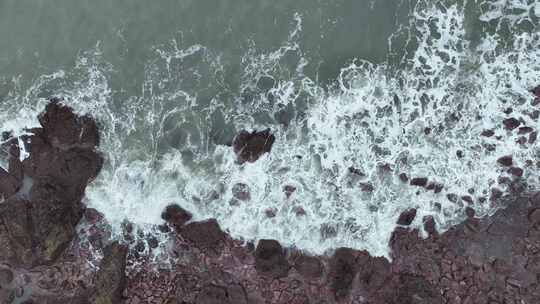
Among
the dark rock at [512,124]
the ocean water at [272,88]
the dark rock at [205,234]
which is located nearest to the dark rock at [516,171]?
the ocean water at [272,88]

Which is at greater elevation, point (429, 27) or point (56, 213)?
point (429, 27)

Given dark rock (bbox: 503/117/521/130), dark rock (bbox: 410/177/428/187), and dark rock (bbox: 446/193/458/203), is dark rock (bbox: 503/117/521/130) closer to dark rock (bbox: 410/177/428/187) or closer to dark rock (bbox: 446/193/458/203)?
dark rock (bbox: 446/193/458/203)

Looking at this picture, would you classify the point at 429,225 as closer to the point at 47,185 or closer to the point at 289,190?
the point at 289,190

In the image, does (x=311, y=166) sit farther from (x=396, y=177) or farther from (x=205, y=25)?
(x=205, y=25)

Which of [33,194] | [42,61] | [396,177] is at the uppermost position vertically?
[42,61]

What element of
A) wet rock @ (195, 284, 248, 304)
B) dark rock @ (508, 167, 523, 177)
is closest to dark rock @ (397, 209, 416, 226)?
dark rock @ (508, 167, 523, 177)

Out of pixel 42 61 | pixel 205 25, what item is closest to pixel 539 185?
pixel 205 25

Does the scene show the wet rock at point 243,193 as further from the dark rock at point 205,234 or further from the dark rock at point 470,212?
the dark rock at point 470,212
